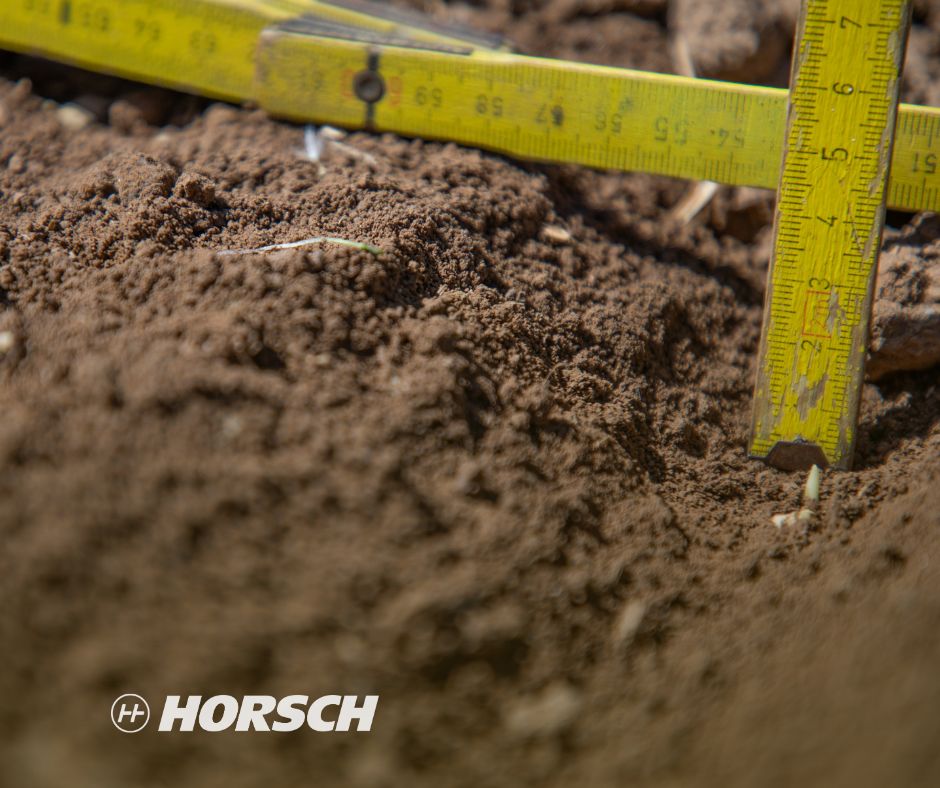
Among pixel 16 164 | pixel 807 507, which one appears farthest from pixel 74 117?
pixel 807 507

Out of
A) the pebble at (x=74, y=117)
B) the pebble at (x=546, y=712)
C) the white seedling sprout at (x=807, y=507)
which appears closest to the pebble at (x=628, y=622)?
the pebble at (x=546, y=712)

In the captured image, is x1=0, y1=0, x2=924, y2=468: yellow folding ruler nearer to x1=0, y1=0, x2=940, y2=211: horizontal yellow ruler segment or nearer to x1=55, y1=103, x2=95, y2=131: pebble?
x1=0, y1=0, x2=940, y2=211: horizontal yellow ruler segment

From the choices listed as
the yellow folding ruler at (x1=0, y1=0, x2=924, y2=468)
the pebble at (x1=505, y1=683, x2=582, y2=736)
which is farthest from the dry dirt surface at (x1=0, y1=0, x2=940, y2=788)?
the yellow folding ruler at (x1=0, y1=0, x2=924, y2=468)

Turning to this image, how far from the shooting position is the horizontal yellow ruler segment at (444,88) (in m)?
2.16

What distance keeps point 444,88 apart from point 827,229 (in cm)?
113

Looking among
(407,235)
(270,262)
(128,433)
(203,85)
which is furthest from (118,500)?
(203,85)

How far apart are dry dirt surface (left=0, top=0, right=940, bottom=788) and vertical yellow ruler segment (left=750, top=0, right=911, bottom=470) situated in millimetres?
146

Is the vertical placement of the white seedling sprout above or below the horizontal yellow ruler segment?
below

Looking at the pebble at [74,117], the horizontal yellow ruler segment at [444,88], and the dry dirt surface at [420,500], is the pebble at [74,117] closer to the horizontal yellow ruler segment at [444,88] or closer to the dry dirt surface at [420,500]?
the horizontal yellow ruler segment at [444,88]

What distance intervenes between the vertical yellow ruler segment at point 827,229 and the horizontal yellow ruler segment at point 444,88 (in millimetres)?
265

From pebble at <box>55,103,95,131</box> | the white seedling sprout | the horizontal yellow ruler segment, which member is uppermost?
the horizontal yellow ruler segment

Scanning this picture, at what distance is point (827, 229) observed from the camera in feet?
6.30

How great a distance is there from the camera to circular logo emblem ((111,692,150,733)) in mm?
1309

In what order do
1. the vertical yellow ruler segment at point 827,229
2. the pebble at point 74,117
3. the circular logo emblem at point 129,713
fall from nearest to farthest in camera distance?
the circular logo emblem at point 129,713
the vertical yellow ruler segment at point 827,229
the pebble at point 74,117
